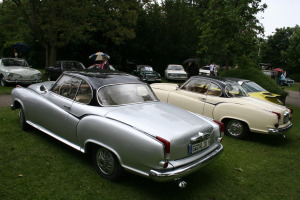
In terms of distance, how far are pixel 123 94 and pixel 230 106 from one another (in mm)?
3463

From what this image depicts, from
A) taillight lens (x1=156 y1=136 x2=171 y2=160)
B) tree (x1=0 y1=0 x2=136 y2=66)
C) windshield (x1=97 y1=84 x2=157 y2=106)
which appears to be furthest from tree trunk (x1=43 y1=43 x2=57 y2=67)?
taillight lens (x1=156 y1=136 x2=171 y2=160)

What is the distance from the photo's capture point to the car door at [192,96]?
719cm

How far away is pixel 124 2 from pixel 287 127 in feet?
53.2

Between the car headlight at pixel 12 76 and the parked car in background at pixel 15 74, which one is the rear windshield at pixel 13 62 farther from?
the car headlight at pixel 12 76

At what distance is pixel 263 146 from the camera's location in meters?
6.35

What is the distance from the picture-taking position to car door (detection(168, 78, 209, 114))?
7.19m

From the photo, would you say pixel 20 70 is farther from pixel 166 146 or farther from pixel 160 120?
pixel 166 146

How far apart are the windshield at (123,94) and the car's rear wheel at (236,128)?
2945 mm

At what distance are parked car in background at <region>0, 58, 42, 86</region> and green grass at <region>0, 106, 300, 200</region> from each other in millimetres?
7608

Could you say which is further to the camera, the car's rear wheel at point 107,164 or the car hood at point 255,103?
the car hood at point 255,103

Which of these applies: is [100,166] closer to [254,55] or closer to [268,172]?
[268,172]

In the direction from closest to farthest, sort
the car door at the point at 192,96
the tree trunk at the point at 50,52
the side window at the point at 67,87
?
the side window at the point at 67,87
the car door at the point at 192,96
the tree trunk at the point at 50,52

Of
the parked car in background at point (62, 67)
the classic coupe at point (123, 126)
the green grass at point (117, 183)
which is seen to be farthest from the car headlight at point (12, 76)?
the classic coupe at point (123, 126)

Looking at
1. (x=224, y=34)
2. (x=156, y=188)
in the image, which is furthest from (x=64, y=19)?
(x=156, y=188)
